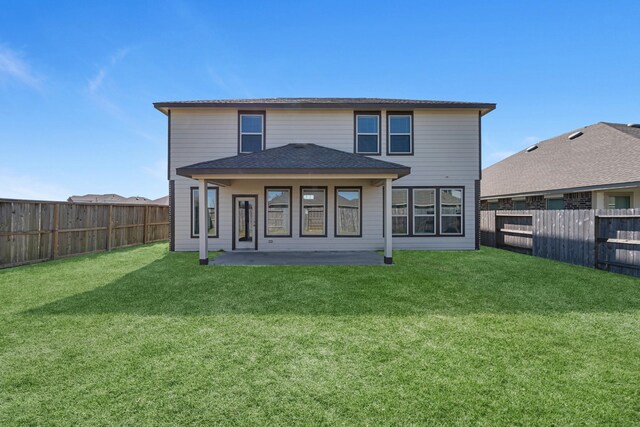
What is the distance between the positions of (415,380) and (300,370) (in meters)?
1.13

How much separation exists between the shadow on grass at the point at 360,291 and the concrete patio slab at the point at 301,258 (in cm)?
71

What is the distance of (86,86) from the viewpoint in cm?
1178

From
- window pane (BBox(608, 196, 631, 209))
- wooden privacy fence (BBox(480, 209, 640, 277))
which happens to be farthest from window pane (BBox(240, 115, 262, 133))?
window pane (BBox(608, 196, 631, 209))

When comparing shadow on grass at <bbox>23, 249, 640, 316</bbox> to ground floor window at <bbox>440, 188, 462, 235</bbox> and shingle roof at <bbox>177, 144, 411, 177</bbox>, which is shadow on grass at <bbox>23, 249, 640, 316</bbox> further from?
ground floor window at <bbox>440, 188, 462, 235</bbox>

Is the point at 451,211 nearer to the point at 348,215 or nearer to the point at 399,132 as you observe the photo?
the point at 399,132

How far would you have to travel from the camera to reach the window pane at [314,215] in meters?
11.8

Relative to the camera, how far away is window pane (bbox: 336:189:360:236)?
11.9 metres

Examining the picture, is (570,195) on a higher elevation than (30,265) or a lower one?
higher

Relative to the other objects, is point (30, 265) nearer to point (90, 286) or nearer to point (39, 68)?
point (90, 286)

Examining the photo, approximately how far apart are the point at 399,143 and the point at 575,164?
29.4 ft

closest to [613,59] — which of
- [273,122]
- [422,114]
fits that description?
[422,114]

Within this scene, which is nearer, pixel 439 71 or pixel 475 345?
pixel 475 345

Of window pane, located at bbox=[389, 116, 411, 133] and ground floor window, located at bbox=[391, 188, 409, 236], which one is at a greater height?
window pane, located at bbox=[389, 116, 411, 133]

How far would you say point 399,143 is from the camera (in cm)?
1215
